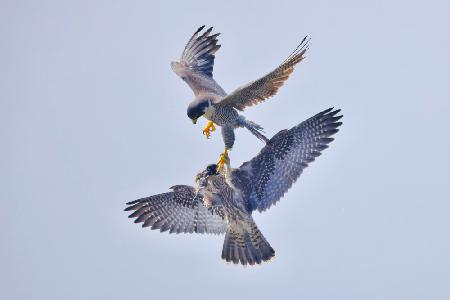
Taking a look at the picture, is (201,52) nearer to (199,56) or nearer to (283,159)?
(199,56)

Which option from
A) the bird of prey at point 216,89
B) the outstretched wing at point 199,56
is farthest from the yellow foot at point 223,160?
the outstretched wing at point 199,56

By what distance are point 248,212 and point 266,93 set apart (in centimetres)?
164

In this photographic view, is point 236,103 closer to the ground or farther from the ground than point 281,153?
farther from the ground

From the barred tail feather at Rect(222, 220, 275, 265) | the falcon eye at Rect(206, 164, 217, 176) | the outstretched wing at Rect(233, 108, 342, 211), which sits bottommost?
the barred tail feather at Rect(222, 220, 275, 265)

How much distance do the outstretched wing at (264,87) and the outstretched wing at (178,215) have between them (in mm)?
1460

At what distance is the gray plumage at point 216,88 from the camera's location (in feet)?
50.0

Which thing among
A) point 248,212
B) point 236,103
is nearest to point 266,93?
point 236,103

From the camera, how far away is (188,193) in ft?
53.4

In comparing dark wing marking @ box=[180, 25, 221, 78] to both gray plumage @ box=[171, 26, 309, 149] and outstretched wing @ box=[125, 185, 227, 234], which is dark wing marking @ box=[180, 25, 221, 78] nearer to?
gray plumage @ box=[171, 26, 309, 149]

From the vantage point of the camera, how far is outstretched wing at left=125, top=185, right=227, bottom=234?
53.5 ft

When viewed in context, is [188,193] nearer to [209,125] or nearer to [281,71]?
[209,125]

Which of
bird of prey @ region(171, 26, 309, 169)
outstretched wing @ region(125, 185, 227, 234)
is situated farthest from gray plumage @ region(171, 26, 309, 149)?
outstretched wing @ region(125, 185, 227, 234)

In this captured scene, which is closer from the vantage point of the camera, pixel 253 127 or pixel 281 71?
pixel 281 71

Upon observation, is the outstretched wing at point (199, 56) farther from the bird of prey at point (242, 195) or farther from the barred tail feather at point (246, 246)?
the barred tail feather at point (246, 246)
